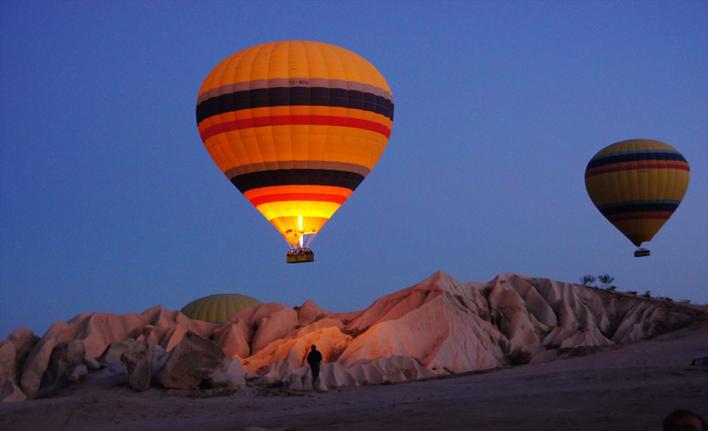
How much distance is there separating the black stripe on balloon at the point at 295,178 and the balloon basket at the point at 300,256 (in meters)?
2.40

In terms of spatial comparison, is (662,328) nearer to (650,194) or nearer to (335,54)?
(650,194)

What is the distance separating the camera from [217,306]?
57.1 meters

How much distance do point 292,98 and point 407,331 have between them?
978 cm

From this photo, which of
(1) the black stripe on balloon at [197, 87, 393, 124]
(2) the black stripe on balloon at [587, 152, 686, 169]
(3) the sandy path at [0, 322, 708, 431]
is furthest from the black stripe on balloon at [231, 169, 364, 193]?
(2) the black stripe on balloon at [587, 152, 686, 169]

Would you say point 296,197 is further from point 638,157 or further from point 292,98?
point 638,157

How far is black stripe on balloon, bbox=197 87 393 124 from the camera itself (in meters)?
32.0

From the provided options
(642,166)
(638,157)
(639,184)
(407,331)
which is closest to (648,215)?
(639,184)

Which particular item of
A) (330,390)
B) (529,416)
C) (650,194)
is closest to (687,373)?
(529,416)

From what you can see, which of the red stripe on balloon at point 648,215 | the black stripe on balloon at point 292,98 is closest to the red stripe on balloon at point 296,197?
the black stripe on balloon at point 292,98

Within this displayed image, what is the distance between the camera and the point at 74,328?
41062 millimetres

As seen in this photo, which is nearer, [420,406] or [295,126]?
[420,406]

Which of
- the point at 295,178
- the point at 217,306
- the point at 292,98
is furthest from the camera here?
the point at 217,306

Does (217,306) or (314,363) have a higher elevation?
(217,306)

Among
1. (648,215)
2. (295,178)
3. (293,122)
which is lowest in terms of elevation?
(295,178)
